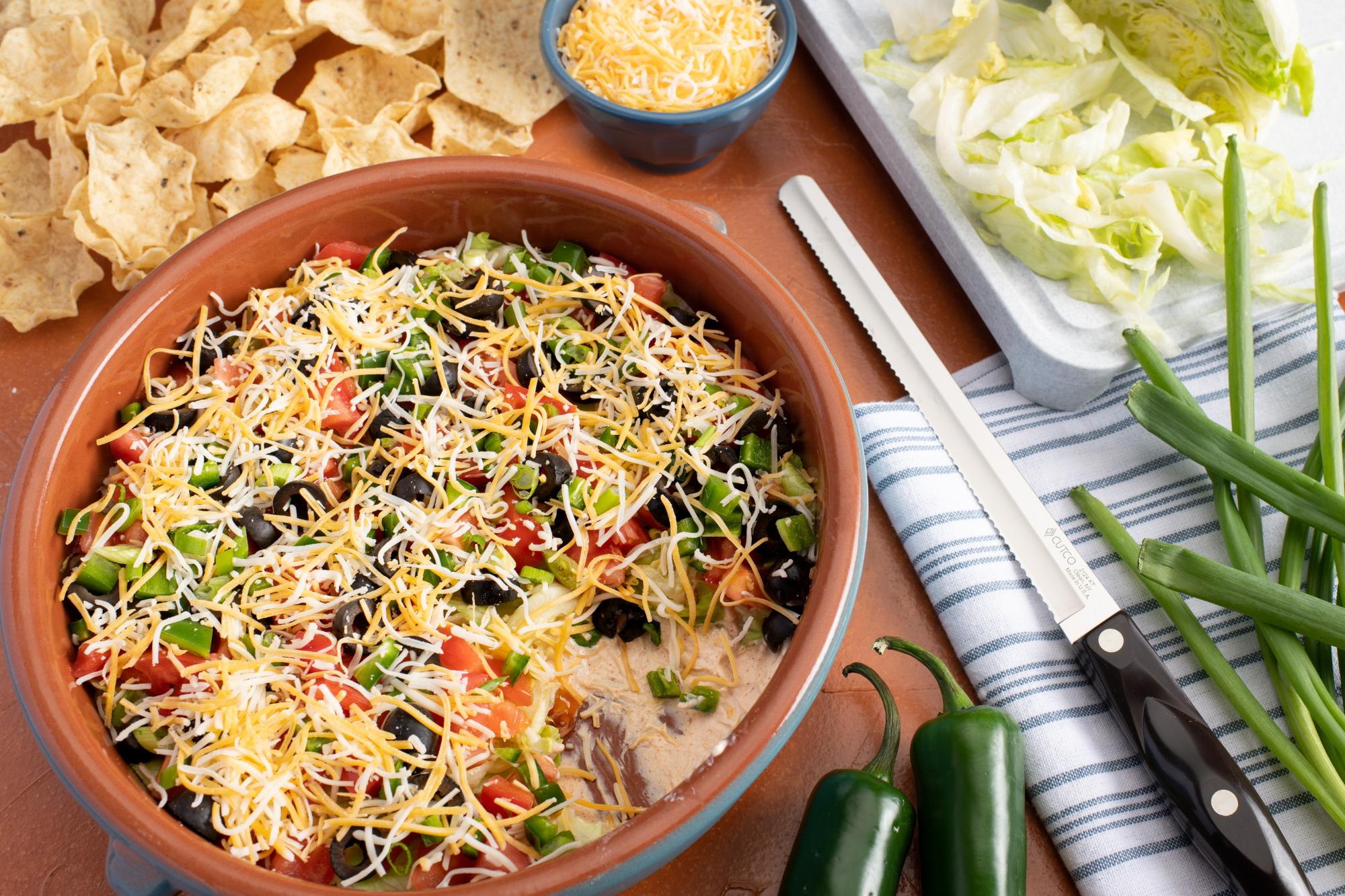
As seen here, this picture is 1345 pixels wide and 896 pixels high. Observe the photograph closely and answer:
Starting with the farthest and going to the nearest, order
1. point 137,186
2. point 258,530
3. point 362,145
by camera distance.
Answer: point 362,145, point 137,186, point 258,530

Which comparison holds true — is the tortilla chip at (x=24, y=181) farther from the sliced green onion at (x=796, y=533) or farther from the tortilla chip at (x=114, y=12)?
the sliced green onion at (x=796, y=533)

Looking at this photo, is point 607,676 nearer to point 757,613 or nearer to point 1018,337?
point 757,613

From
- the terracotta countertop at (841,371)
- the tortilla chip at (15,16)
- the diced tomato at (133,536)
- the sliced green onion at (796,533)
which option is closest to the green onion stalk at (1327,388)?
the terracotta countertop at (841,371)

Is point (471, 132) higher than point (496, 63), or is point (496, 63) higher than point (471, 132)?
point (496, 63)

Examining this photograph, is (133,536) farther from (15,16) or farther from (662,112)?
(15,16)

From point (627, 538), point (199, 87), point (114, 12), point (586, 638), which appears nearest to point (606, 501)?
point (627, 538)

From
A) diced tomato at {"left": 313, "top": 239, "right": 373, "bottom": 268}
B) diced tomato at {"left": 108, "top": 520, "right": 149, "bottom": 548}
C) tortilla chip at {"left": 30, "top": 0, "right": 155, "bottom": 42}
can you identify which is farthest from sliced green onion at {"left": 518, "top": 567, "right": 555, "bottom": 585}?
tortilla chip at {"left": 30, "top": 0, "right": 155, "bottom": 42}

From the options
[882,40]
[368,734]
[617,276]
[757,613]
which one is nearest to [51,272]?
[617,276]
